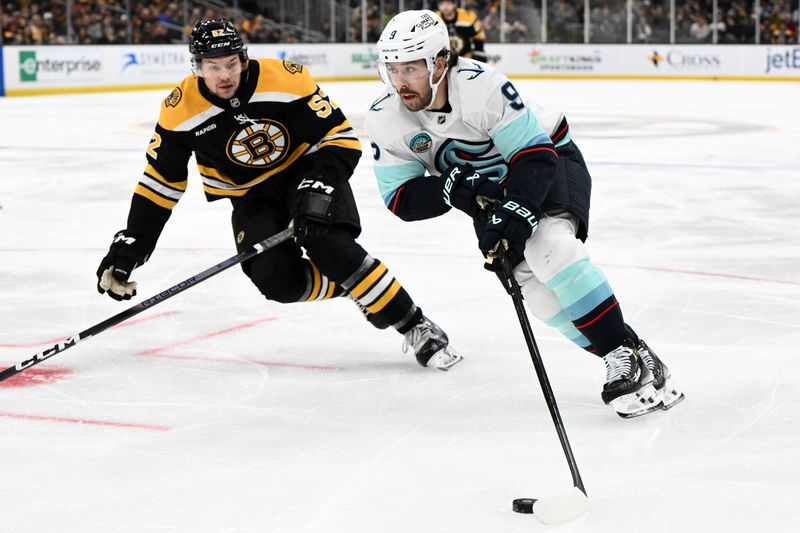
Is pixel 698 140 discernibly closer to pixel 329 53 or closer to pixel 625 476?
pixel 625 476

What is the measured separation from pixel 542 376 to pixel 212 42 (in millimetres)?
1172

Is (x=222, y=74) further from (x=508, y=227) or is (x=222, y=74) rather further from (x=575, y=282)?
(x=575, y=282)

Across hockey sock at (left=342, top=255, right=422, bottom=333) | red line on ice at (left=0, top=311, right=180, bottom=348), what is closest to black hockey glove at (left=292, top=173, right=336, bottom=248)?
hockey sock at (left=342, top=255, right=422, bottom=333)

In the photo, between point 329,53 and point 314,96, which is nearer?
point 314,96

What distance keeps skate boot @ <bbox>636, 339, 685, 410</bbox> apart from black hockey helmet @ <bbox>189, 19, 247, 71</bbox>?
1231 millimetres

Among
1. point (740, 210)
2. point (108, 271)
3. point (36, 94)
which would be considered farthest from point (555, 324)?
point (36, 94)

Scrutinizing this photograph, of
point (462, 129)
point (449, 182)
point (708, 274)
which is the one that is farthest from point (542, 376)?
point (708, 274)

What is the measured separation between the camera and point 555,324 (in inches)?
102

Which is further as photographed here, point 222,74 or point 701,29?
point 701,29

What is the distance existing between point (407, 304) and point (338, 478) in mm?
911

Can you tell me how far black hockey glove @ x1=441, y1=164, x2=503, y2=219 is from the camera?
2418mm

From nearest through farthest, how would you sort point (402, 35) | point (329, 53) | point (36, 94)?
1. point (402, 35)
2. point (36, 94)
3. point (329, 53)

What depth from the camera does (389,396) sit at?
269cm

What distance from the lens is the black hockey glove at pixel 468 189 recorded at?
2.42 metres
